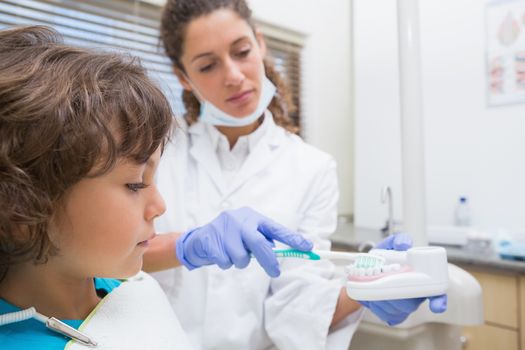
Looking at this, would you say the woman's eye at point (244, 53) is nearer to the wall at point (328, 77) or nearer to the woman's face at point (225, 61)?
the woman's face at point (225, 61)

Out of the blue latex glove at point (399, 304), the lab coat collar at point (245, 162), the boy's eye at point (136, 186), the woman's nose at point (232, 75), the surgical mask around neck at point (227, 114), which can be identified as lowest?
the blue latex glove at point (399, 304)

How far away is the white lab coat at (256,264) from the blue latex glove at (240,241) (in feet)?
0.68

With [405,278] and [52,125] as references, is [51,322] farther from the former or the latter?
[405,278]

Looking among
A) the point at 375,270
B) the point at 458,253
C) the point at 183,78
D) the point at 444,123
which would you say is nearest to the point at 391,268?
the point at 375,270

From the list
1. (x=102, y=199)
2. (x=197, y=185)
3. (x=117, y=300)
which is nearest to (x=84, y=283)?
(x=117, y=300)

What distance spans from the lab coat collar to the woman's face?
3.9 inches

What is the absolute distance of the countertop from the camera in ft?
6.11

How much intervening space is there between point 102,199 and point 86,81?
0.60ft

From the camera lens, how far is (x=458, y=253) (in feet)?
6.80

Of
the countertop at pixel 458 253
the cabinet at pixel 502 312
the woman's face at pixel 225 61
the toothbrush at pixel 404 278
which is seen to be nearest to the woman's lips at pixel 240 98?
the woman's face at pixel 225 61

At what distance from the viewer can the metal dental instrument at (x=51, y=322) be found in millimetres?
642

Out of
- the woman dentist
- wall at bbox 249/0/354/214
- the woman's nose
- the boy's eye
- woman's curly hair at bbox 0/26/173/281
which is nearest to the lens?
woman's curly hair at bbox 0/26/173/281

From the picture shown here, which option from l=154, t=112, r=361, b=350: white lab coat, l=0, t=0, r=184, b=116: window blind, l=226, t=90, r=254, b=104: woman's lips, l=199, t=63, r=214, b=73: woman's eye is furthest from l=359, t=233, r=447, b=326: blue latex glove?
l=0, t=0, r=184, b=116: window blind

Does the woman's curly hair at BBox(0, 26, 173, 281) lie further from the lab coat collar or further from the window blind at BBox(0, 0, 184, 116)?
the window blind at BBox(0, 0, 184, 116)
